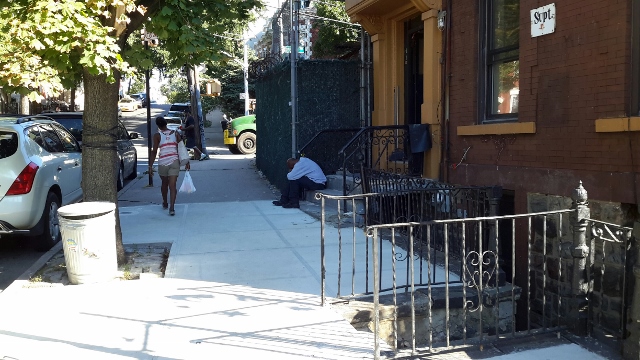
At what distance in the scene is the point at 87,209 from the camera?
6172 mm

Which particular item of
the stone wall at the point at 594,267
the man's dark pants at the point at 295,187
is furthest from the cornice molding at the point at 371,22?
the stone wall at the point at 594,267

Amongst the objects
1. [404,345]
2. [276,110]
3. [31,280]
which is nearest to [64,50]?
[31,280]

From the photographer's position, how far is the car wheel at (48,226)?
7871 millimetres

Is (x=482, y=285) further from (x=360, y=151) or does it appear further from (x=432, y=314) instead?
(x=360, y=151)

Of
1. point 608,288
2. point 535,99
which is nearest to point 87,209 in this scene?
point 535,99

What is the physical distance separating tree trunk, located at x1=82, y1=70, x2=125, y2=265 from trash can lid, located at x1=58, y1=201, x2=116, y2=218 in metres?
0.40

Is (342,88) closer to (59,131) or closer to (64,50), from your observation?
(59,131)

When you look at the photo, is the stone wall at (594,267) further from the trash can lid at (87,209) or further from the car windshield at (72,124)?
the car windshield at (72,124)

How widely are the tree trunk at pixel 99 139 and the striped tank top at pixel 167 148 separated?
322cm

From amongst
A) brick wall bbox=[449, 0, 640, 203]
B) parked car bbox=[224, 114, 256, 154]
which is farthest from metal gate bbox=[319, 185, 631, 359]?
parked car bbox=[224, 114, 256, 154]

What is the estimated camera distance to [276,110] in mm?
13461

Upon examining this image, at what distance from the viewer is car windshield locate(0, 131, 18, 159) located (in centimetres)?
752

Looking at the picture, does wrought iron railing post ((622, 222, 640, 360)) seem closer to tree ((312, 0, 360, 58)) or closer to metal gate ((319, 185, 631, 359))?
metal gate ((319, 185, 631, 359))

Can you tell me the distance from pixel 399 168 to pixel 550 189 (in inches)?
150
